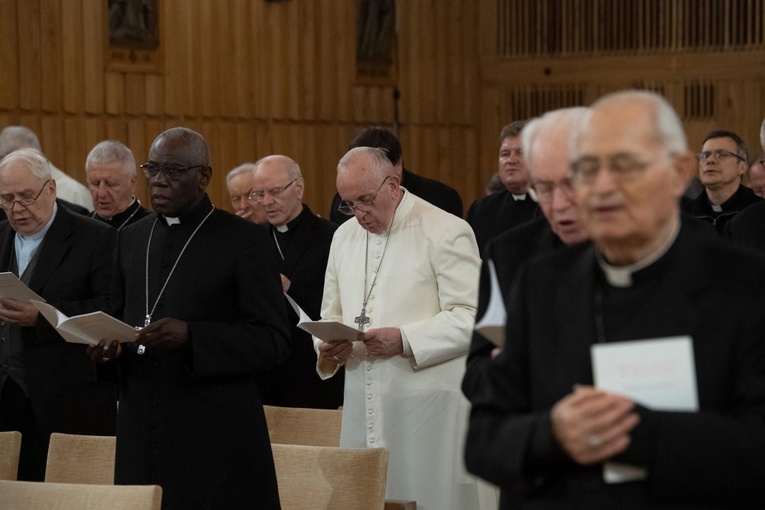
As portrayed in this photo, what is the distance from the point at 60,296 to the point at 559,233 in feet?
10.5

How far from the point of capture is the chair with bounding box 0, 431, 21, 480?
445 centimetres

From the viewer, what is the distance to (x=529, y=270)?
7.63ft

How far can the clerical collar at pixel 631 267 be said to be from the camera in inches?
84.8

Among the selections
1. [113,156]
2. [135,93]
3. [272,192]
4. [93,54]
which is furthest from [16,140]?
[135,93]

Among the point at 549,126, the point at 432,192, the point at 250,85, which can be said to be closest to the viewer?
the point at 549,126

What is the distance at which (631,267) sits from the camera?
217 cm

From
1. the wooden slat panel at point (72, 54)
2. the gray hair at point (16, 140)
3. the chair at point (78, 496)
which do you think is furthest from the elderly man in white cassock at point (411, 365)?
the wooden slat panel at point (72, 54)

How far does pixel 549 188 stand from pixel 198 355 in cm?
184

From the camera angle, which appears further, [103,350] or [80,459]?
[80,459]

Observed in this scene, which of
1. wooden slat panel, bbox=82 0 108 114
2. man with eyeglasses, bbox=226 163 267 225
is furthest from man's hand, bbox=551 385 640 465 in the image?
wooden slat panel, bbox=82 0 108 114

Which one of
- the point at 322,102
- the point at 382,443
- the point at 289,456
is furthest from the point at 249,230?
the point at 322,102

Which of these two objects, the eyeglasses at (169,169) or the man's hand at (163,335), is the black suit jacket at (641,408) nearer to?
the man's hand at (163,335)

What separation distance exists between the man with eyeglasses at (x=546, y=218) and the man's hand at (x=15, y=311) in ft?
9.13

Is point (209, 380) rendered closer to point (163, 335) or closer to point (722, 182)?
point (163, 335)
